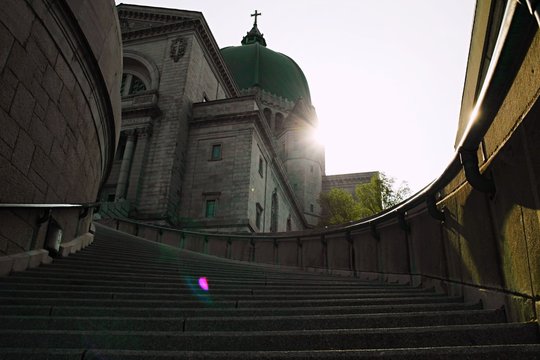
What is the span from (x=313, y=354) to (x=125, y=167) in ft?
83.9

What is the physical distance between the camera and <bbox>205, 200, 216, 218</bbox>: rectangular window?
2494 centimetres

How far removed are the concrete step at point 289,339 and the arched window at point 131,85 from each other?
30.3 m

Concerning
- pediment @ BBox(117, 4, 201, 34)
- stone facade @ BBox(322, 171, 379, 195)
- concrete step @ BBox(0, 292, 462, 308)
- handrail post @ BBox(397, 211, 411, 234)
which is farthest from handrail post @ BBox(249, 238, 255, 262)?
stone facade @ BBox(322, 171, 379, 195)

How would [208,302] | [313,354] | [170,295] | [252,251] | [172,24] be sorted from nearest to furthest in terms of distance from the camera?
[313,354] → [208,302] → [170,295] → [252,251] → [172,24]

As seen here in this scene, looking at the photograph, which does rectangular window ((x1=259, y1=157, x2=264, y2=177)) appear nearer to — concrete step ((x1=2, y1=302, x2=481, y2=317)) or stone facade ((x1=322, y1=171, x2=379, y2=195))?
concrete step ((x1=2, y1=302, x2=481, y2=317))

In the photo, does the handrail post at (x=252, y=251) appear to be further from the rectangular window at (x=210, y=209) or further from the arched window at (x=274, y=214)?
the arched window at (x=274, y=214)

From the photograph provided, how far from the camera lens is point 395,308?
3.58 m

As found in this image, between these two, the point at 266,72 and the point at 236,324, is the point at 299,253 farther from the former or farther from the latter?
the point at 266,72

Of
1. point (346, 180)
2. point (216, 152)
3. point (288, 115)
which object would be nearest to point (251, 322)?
point (216, 152)

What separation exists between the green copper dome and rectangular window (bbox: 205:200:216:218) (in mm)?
28244

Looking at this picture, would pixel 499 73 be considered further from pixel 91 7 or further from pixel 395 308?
pixel 91 7

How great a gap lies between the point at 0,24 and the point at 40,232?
3164 mm

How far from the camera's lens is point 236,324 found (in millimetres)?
3258

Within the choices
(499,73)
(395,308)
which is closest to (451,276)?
(395,308)
